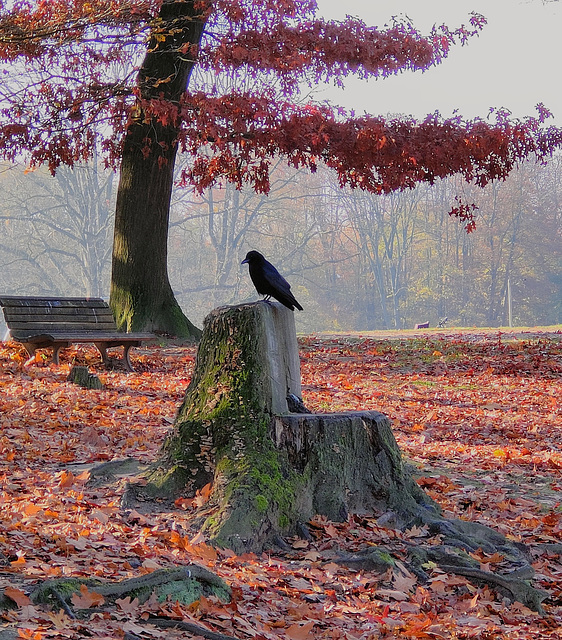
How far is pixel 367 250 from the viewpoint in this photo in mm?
41781

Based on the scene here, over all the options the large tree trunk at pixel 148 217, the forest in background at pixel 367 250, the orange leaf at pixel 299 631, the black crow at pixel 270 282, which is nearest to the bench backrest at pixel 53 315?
the large tree trunk at pixel 148 217

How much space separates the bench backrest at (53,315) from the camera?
1040 cm

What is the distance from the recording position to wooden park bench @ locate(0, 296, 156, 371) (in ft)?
33.9

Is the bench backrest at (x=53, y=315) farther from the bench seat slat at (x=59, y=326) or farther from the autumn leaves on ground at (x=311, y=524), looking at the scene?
the autumn leaves on ground at (x=311, y=524)

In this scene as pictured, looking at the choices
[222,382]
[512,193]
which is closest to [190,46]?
[222,382]

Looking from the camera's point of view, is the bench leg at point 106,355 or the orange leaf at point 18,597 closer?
the orange leaf at point 18,597

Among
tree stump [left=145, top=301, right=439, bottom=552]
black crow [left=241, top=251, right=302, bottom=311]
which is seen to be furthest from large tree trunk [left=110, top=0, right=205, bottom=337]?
tree stump [left=145, top=301, right=439, bottom=552]

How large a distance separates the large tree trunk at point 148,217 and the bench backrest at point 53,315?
7.36 feet

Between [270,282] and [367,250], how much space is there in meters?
36.9

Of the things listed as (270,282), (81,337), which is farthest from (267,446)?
(81,337)

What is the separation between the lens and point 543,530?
524 cm

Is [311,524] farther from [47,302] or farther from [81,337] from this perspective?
[47,302]

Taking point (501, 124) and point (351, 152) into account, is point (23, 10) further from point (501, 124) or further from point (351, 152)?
point (501, 124)

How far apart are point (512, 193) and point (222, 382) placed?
40.7m
